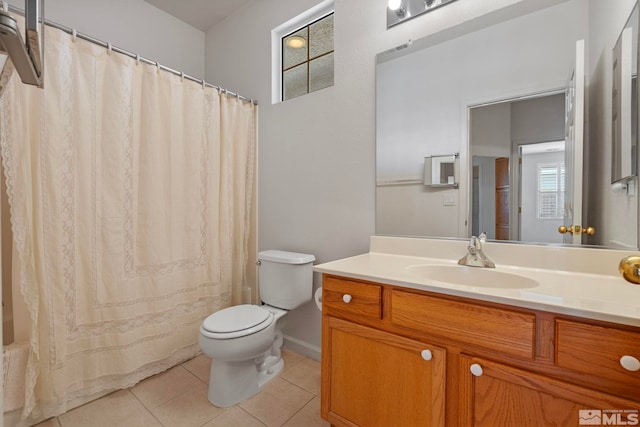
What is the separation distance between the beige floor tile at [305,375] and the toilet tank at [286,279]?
412mm

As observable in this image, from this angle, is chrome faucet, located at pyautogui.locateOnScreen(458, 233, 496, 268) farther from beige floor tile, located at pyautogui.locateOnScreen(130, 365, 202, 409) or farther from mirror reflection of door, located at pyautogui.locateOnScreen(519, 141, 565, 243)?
beige floor tile, located at pyautogui.locateOnScreen(130, 365, 202, 409)

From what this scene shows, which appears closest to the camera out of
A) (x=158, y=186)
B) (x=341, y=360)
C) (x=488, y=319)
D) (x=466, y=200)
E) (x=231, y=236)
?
(x=488, y=319)

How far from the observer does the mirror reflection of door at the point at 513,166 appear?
4.02 ft

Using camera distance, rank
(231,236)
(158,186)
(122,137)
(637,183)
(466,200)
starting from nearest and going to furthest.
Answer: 1. (637,183)
2. (466,200)
3. (122,137)
4. (158,186)
5. (231,236)

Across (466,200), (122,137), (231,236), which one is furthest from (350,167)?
(122,137)

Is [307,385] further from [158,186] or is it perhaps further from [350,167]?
[158,186]

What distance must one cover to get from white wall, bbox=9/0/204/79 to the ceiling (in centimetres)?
7

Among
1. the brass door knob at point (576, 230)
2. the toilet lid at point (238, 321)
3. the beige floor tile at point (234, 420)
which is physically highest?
the brass door knob at point (576, 230)

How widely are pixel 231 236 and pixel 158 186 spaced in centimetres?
62

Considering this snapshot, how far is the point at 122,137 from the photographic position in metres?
1.62

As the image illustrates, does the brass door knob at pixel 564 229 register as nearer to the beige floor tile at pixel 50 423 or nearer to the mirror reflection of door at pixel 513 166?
the mirror reflection of door at pixel 513 166

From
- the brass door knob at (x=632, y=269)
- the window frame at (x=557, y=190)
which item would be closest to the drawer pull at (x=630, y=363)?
the brass door knob at (x=632, y=269)

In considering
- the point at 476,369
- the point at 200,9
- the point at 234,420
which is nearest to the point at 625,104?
the point at 476,369

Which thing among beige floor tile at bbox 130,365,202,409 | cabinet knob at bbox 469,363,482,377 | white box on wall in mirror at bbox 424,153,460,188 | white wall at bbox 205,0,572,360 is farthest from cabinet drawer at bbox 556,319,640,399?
beige floor tile at bbox 130,365,202,409
